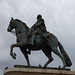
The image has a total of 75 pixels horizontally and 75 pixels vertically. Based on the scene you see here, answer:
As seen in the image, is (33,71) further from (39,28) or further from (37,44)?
(39,28)

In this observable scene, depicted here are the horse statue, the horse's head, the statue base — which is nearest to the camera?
the statue base

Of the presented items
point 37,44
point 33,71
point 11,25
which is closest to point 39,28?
point 37,44

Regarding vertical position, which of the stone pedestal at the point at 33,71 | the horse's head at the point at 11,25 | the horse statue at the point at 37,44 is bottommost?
the stone pedestal at the point at 33,71

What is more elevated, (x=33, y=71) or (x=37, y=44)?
(x=37, y=44)

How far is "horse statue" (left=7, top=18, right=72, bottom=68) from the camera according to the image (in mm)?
17294

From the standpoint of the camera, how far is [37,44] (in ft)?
56.9

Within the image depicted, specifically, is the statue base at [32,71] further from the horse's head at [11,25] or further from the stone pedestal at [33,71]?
the horse's head at [11,25]

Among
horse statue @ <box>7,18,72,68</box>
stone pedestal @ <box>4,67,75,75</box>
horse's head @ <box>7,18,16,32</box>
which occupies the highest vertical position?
horse's head @ <box>7,18,16,32</box>

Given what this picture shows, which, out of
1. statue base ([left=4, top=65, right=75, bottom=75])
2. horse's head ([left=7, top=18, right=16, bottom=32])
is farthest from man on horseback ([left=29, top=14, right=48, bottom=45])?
statue base ([left=4, top=65, right=75, bottom=75])

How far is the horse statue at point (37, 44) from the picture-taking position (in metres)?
17.3

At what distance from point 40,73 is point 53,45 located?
1.94 metres

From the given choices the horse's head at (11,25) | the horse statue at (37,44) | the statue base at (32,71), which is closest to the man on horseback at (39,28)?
the horse statue at (37,44)

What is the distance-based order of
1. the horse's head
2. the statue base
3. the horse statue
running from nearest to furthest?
the statue base, the horse statue, the horse's head

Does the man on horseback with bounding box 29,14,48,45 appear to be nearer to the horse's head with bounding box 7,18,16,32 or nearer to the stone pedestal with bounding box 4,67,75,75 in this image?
the horse's head with bounding box 7,18,16,32
